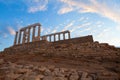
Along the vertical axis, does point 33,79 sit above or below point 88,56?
below

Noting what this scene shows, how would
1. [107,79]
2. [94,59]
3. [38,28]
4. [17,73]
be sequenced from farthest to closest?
[38,28] → [94,59] → [17,73] → [107,79]

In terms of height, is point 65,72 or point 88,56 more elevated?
point 88,56

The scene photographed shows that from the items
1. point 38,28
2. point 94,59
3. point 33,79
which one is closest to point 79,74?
point 33,79

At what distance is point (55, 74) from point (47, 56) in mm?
8349

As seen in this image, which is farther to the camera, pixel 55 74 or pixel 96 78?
pixel 55 74

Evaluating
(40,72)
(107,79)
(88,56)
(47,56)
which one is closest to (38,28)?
(47,56)

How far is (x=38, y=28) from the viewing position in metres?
38.3

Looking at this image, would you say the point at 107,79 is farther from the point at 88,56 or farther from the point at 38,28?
the point at 38,28

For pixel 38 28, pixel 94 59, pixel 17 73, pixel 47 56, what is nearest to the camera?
pixel 17 73

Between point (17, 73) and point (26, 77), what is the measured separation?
137 cm

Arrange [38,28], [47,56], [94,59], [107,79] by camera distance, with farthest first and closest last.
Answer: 1. [38,28]
2. [47,56]
3. [94,59]
4. [107,79]

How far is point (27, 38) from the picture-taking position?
39438 millimetres

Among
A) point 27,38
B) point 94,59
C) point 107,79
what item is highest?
point 27,38

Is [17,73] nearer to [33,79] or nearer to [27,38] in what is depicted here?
[33,79]
